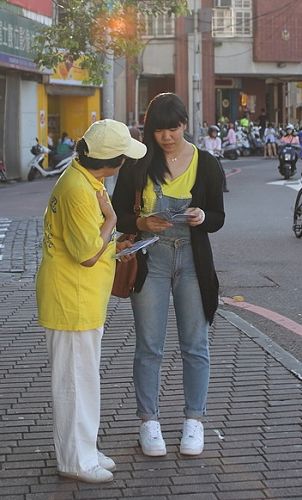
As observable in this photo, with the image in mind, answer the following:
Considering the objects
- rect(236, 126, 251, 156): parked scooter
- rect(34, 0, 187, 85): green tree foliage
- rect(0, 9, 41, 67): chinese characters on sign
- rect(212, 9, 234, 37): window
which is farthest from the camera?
rect(212, 9, 234, 37): window

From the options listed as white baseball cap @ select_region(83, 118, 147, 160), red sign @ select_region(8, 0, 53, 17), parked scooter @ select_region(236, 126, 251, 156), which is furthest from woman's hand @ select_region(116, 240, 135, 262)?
parked scooter @ select_region(236, 126, 251, 156)

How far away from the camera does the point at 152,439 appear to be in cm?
442

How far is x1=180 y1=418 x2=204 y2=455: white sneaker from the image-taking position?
4.40 m

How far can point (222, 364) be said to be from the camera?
6.17 meters

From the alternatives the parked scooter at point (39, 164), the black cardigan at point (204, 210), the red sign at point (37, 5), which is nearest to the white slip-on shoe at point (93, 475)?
the black cardigan at point (204, 210)

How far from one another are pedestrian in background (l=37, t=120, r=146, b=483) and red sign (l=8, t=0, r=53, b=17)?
21.2 metres

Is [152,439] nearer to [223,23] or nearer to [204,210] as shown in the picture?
[204,210]

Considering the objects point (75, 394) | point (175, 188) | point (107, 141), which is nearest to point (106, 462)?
point (75, 394)

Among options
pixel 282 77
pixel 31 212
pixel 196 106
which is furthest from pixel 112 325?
pixel 282 77

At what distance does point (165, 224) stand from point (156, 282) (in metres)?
0.38

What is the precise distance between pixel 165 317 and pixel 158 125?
1024mm

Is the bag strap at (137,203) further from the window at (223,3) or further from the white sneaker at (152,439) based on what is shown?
the window at (223,3)

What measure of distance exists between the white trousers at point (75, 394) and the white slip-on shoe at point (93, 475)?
0.02 m

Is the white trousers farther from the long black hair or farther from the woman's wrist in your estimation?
the long black hair
